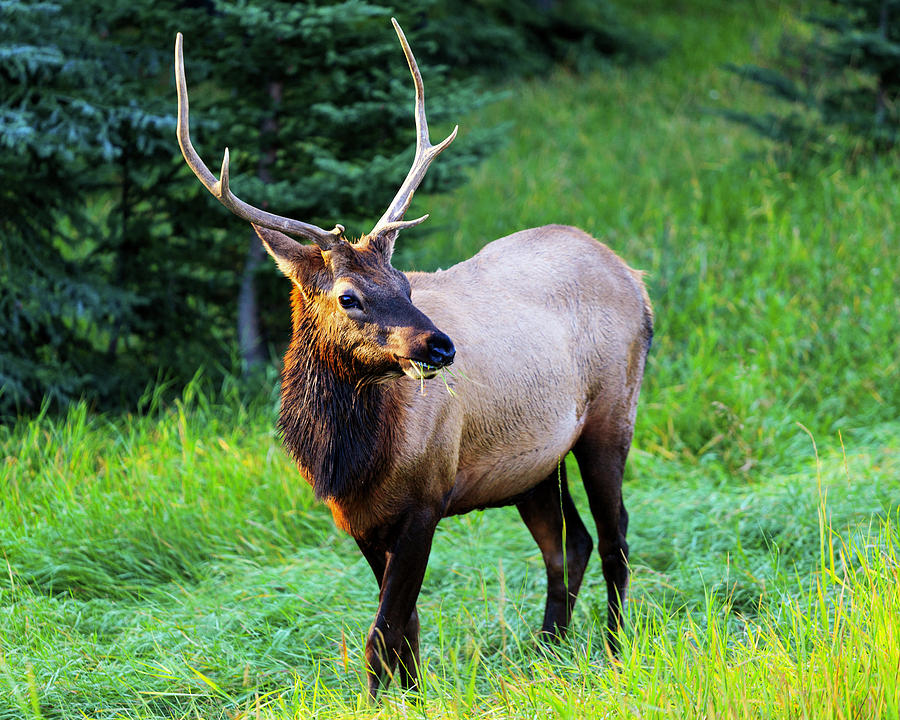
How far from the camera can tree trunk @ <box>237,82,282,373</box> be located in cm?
739

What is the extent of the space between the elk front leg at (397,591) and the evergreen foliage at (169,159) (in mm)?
3526

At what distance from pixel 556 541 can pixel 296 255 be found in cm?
190

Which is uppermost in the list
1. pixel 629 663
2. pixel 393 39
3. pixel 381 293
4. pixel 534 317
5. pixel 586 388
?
pixel 393 39

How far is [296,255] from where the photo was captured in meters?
3.77

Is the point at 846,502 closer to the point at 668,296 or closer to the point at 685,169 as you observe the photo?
the point at 668,296

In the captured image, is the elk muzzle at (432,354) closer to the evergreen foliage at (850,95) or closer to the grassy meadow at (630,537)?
the grassy meadow at (630,537)

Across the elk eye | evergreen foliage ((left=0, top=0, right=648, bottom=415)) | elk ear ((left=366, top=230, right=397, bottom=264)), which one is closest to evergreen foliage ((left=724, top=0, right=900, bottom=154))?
evergreen foliage ((left=0, top=0, right=648, bottom=415))

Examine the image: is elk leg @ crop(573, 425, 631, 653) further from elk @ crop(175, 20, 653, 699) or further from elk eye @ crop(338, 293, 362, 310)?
elk eye @ crop(338, 293, 362, 310)

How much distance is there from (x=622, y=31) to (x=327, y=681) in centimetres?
1372

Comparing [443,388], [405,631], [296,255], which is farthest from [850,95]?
[405,631]

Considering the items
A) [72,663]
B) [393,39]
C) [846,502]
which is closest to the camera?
[72,663]

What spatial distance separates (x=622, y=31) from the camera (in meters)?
15.8

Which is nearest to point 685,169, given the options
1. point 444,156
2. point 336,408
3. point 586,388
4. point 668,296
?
point 668,296

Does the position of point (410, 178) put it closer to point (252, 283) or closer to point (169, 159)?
point (252, 283)
